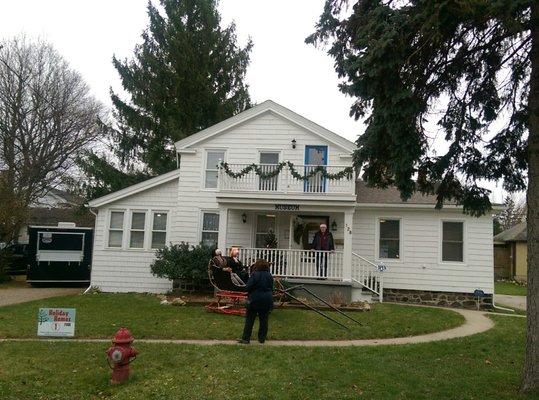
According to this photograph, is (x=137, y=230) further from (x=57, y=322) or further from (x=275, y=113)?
(x=57, y=322)

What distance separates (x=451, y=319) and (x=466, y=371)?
17.7 feet

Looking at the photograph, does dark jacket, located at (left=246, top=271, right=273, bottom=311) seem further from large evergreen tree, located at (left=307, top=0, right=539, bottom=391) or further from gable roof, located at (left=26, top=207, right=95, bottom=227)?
gable roof, located at (left=26, top=207, right=95, bottom=227)

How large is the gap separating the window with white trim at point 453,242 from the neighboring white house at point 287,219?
35 millimetres

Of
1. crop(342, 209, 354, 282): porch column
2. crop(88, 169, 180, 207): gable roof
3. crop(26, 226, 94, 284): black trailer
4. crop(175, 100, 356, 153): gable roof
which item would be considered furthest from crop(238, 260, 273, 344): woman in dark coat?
crop(26, 226, 94, 284): black trailer

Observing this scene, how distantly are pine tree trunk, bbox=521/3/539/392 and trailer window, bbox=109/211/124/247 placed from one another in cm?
1482

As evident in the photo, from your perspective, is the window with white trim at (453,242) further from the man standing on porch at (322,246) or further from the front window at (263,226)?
the front window at (263,226)

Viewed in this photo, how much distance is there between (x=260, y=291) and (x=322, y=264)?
21.8 ft

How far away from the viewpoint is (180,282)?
16.7m

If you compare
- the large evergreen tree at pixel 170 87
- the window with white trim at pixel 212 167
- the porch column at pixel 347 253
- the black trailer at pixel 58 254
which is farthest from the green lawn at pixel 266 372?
the large evergreen tree at pixel 170 87

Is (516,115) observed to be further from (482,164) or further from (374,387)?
(374,387)

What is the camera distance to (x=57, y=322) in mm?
8758

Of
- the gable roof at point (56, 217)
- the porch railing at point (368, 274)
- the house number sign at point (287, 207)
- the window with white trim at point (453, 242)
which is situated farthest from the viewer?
the gable roof at point (56, 217)

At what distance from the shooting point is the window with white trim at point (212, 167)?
1769cm

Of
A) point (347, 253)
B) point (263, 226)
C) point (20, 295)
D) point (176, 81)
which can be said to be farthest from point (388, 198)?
point (176, 81)
